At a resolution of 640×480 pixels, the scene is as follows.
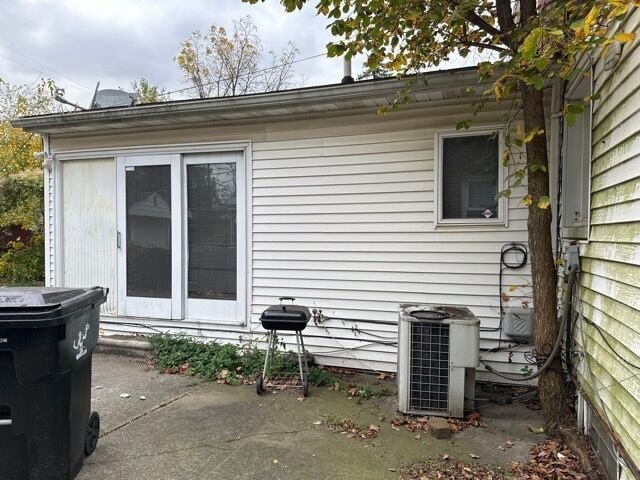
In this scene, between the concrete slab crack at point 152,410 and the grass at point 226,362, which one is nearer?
the concrete slab crack at point 152,410

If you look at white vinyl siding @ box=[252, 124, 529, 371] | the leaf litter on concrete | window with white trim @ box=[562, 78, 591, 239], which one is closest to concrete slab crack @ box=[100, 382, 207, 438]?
white vinyl siding @ box=[252, 124, 529, 371]

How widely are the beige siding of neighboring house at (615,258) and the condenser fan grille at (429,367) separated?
3.14 feet

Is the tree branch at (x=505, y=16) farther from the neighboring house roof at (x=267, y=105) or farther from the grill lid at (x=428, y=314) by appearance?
the grill lid at (x=428, y=314)

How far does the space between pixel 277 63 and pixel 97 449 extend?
1810 cm

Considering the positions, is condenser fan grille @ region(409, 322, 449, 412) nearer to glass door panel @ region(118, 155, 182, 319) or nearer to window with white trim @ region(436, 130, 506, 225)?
window with white trim @ region(436, 130, 506, 225)

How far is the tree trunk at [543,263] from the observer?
10.0ft

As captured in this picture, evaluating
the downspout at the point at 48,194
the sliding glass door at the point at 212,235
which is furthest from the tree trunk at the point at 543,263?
the downspout at the point at 48,194

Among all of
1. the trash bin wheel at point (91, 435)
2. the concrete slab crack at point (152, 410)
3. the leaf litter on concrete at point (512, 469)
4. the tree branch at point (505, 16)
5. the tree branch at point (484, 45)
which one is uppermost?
the tree branch at point (505, 16)

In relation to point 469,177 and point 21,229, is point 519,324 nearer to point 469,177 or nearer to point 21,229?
point 469,177

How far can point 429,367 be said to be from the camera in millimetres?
3404

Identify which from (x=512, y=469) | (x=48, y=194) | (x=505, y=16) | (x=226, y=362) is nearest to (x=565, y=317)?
(x=512, y=469)

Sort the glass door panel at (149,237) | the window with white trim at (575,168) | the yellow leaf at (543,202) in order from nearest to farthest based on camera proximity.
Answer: the yellow leaf at (543,202)
the window with white trim at (575,168)
the glass door panel at (149,237)

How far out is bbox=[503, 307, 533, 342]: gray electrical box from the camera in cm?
381

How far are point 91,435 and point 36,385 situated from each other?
2.69 feet
